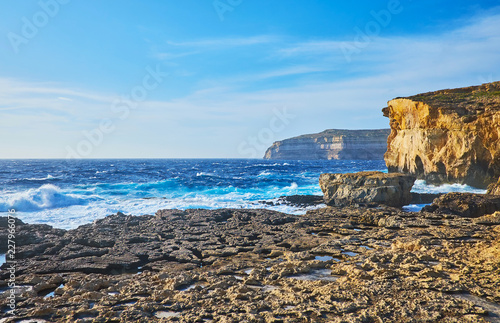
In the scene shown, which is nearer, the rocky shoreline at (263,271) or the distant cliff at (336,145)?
the rocky shoreline at (263,271)

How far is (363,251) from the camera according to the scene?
9070 mm

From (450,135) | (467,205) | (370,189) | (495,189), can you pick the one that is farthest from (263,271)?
(450,135)

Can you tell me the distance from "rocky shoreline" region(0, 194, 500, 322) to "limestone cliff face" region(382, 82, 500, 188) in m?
16.6

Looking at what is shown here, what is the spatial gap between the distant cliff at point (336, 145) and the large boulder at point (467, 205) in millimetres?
126338

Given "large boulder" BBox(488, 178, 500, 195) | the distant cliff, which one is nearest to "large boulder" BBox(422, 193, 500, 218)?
"large boulder" BBox(488, 178, 500, 195)

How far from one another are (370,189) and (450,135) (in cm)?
1475

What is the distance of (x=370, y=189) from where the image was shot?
18.7 meters

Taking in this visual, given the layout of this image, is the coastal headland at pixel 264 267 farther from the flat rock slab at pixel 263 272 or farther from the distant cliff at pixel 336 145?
the distant cliff at pixel 336 145

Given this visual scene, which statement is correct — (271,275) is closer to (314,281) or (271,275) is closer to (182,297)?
(314,281)

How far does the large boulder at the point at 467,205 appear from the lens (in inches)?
581

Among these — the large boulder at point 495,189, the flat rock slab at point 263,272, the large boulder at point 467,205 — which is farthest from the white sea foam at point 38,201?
the large boulder at point 495,189

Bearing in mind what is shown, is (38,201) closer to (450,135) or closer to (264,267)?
(264,267)

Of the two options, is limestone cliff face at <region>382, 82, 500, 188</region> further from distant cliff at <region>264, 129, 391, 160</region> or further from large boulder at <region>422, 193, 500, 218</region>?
distant cliff at <region>264, 129, 391, 160</region>

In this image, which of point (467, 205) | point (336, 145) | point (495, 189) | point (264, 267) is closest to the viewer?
point (264, 267)
